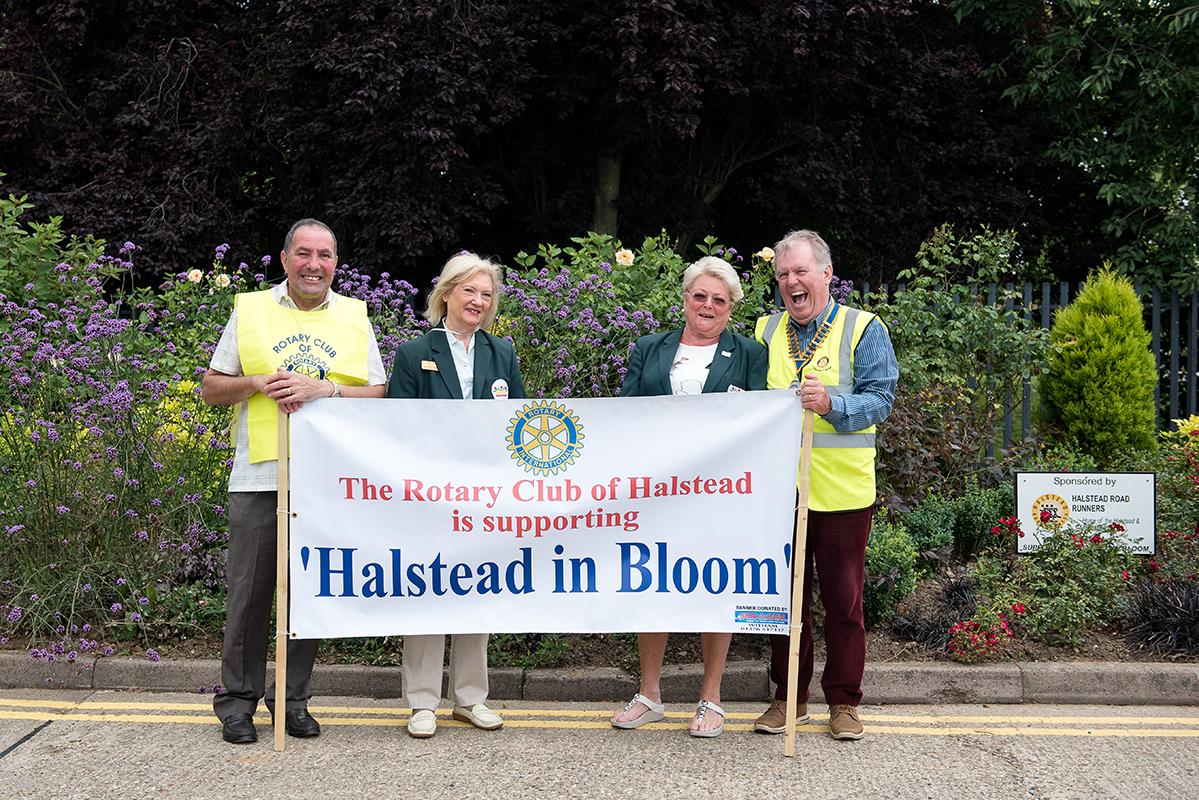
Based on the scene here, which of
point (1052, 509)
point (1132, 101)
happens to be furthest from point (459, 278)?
point (1132, 101)

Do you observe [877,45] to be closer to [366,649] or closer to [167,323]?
[167,323]

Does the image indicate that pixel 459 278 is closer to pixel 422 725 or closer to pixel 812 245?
pixel 812 245

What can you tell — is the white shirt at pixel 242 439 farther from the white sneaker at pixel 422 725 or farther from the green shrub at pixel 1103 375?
the green shrub at pixel 1103 375

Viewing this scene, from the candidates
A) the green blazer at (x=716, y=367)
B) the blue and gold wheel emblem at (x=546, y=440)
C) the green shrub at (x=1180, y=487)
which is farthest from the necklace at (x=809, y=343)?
the green shrub at (x=1180, y=487)

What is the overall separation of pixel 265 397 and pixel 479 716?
169cm

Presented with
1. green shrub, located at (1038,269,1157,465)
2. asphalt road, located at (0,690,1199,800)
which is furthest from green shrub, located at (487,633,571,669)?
green shrub, located at (1038,269,1157,465)

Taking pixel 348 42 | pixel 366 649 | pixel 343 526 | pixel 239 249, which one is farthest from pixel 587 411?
pixel 239 249

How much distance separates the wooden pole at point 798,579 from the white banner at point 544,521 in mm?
77

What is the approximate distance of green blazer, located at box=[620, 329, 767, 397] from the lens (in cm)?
509

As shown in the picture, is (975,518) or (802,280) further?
Result: (975,518)

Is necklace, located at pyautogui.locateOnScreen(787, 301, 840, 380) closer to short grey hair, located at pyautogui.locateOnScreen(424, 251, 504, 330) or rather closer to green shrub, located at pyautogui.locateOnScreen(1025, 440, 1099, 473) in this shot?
short grey hair, located at pyautogui.locateOnScreen(424, 251, 504, 330)

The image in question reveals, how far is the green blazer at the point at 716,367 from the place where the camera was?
509 cm

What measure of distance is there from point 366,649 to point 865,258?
1382cm

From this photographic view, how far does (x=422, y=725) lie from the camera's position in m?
5.03
